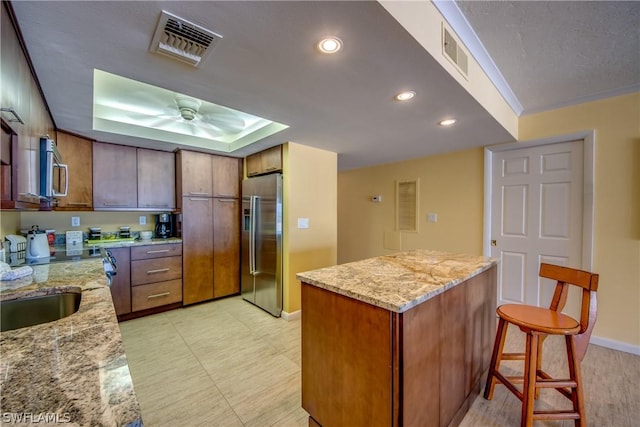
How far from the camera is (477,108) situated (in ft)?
6.78

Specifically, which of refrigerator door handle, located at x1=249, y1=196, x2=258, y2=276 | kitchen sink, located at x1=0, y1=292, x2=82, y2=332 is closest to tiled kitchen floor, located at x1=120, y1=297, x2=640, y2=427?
refrigerator door handle, located at x1=249, y1=196, x2=258, y2=276

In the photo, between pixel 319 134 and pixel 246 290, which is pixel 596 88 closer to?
pixel 319 134

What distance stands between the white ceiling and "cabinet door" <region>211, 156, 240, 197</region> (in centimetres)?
148

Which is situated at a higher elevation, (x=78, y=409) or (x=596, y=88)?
(x=596, y=88)

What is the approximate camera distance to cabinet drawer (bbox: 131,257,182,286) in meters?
3.14

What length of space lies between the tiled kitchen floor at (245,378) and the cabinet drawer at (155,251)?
0.78 m

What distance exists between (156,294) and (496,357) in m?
3.61

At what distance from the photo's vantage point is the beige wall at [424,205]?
345cm

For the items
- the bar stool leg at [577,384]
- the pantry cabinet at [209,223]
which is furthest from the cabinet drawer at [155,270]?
the bar stool leg at [577,384]

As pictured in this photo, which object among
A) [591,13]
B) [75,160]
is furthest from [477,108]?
[75,160]

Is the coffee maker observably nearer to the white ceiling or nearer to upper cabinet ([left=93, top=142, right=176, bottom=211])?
upper cabinet ([left=93, top=142, right=176, bottom=211])

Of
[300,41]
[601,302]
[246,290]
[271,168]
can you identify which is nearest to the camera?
[300,41]

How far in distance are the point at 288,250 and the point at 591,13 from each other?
3.05 metres

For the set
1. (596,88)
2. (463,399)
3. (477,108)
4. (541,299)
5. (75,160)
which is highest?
(596,88)
